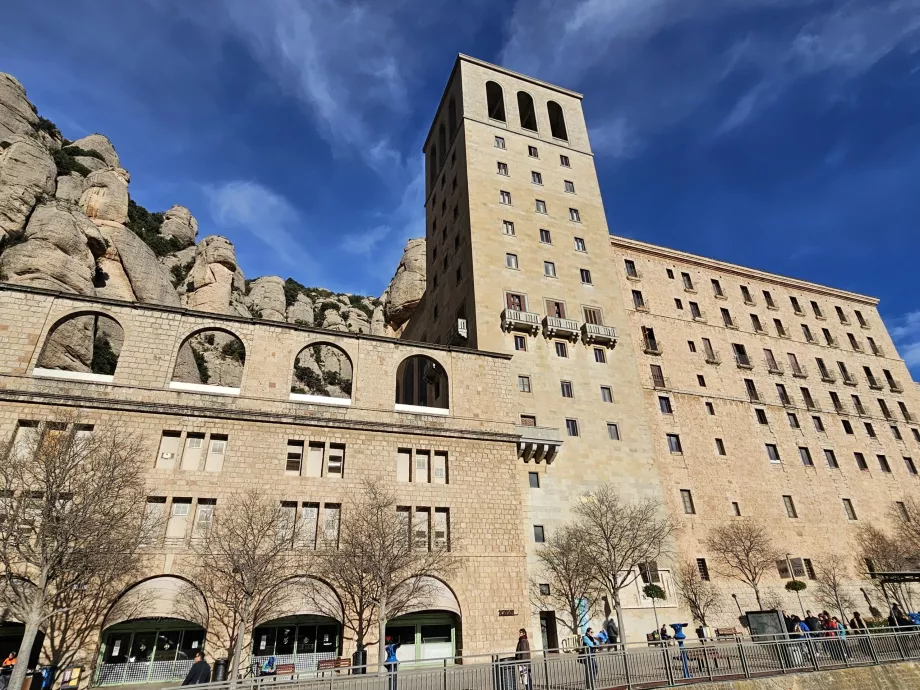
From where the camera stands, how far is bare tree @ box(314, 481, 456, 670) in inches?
944

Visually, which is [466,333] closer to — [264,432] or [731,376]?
[264,432]

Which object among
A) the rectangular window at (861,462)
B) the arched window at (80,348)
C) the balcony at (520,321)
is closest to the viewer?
the balcony at (520,321)

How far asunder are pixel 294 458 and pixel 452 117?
38.2m

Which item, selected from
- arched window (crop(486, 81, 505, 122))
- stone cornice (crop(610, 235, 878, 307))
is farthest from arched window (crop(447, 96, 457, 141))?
stone cornice (crop(610, 235, 878, 307))

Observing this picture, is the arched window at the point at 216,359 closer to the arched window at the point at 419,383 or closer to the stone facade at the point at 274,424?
the arched window at the point at 419,383

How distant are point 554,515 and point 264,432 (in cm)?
1726

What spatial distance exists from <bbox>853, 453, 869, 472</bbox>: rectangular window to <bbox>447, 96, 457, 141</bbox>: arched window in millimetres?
45111

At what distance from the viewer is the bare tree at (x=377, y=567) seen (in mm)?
23969

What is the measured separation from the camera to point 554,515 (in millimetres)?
32125

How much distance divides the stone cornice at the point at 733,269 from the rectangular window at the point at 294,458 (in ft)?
105

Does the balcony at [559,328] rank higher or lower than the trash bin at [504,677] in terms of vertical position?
higher

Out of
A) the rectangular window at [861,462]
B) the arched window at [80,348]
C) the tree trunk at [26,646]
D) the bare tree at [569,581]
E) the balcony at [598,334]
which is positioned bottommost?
the tree trunk at [26,646]

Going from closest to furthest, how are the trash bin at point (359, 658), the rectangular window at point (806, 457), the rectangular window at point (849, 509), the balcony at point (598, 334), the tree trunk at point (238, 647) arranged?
the tree trunk at point (238, 647)
the trash bin at point (359, 658)
the balcony at point (598, 334)
the rectangular window at point (849, 509)
the rectangular window at point (806, 457)

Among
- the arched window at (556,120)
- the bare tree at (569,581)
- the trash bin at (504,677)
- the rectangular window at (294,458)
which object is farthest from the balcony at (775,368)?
the trash bin at (504,677)
